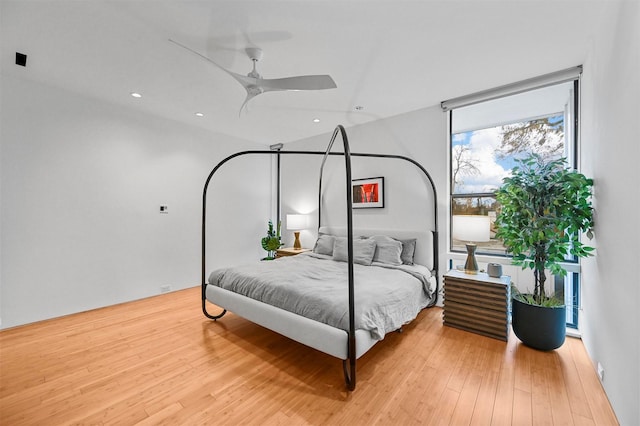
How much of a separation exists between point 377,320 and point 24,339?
362cm

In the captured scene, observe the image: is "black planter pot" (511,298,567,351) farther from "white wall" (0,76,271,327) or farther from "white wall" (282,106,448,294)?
"white wall" (0,76,271,327)

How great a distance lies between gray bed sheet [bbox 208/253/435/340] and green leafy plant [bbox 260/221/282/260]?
1.71m

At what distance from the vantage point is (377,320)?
2.17m

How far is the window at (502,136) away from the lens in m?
2.92

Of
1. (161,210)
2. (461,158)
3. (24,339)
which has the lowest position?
(24,339)

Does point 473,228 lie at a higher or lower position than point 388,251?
higher

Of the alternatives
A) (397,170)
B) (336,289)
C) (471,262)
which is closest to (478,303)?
Result: (471,262)

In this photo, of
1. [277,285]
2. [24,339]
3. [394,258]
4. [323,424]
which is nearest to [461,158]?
[394,258]

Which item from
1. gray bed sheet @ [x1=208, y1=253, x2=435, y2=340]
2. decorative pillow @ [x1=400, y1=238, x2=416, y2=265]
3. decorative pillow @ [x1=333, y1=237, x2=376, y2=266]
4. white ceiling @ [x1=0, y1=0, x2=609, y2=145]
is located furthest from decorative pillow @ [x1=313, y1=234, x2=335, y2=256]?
white ceiling @ [x1=0, y1=0, x2=609, y2=145]

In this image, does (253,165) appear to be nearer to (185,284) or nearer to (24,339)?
(185,284)

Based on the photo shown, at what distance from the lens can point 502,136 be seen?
3.48m

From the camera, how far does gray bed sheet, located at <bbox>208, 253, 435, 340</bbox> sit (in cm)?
214

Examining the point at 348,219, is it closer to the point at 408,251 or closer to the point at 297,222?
the point at 408,251

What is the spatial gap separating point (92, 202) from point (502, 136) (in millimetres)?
5572
